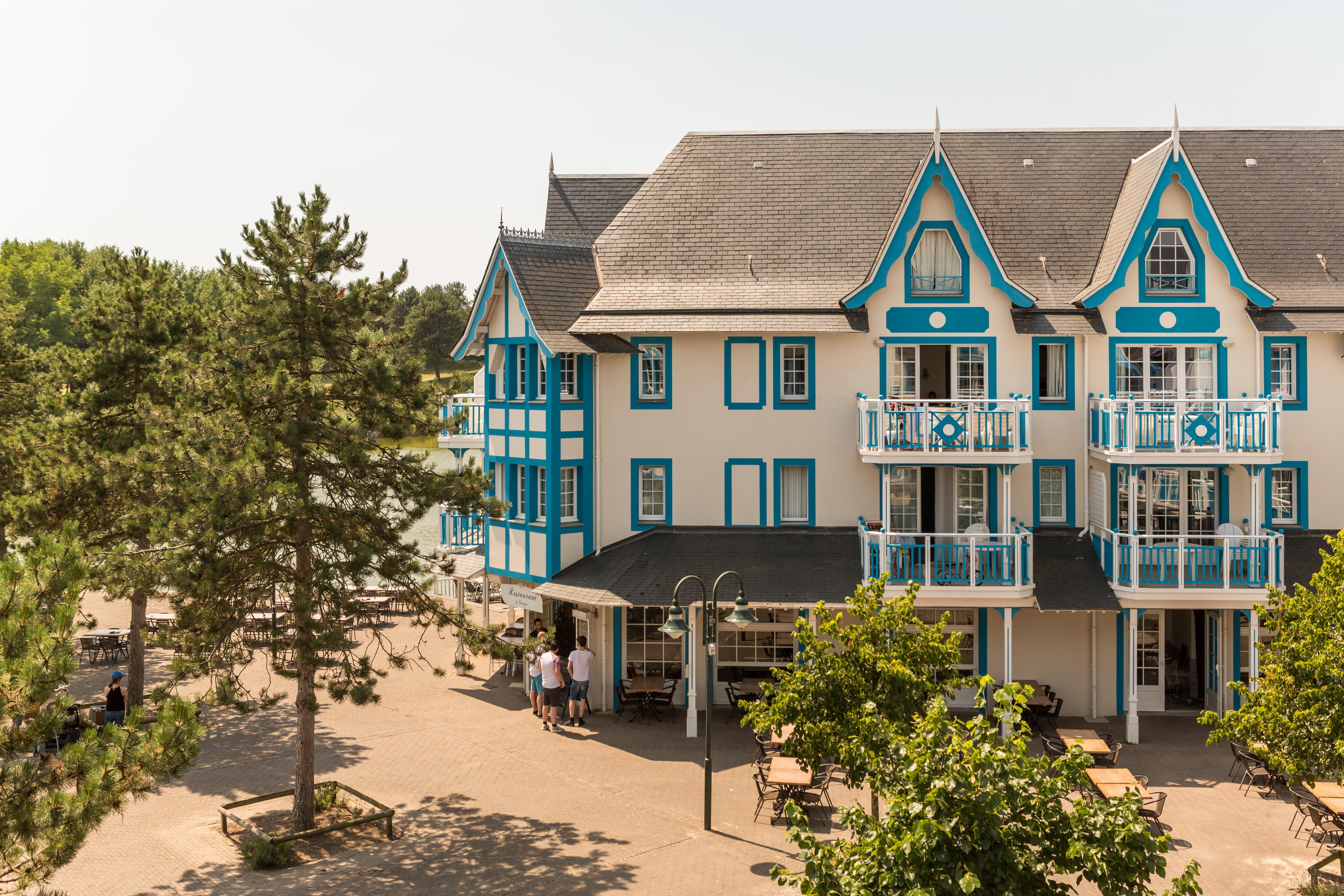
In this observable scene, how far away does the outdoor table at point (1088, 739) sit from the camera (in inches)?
762

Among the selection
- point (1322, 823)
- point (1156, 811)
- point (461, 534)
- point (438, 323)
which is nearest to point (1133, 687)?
point (1156, 811)

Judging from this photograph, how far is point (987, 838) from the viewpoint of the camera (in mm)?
7852

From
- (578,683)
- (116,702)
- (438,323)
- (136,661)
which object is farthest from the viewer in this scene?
(438,323)

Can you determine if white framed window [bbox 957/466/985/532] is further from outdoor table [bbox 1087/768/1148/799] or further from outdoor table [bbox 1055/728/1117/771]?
outdoor table [bbox 1087/768/1148/799]

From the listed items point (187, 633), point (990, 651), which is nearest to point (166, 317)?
point (187, 633)

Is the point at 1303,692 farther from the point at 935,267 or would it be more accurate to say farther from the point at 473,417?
the point at 473,417

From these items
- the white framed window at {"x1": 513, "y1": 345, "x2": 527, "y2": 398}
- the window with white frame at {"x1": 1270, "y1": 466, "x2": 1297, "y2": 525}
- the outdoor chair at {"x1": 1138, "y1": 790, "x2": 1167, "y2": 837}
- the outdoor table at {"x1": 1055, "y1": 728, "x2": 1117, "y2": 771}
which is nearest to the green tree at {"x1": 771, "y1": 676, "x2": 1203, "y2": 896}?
the outdoor chair at {"x1": 1138, "y1": 790, "x2": 1167, "y2": 837}

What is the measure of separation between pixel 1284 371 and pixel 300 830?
21913 millimetres

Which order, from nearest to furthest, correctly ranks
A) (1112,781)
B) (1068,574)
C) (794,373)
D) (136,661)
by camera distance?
(1112,781) → (1068,574) → (136,661) → (794,373)

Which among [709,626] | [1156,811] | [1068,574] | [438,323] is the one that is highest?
[438,323]

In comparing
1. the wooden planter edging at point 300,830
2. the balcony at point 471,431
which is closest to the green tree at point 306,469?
the wooden planter edging at point 300,830

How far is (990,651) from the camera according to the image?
23.6 metres

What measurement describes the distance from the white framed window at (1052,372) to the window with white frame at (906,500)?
11.0 feet

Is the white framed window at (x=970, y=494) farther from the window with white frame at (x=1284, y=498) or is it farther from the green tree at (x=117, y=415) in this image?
the green tree at (x=117, y=415)
